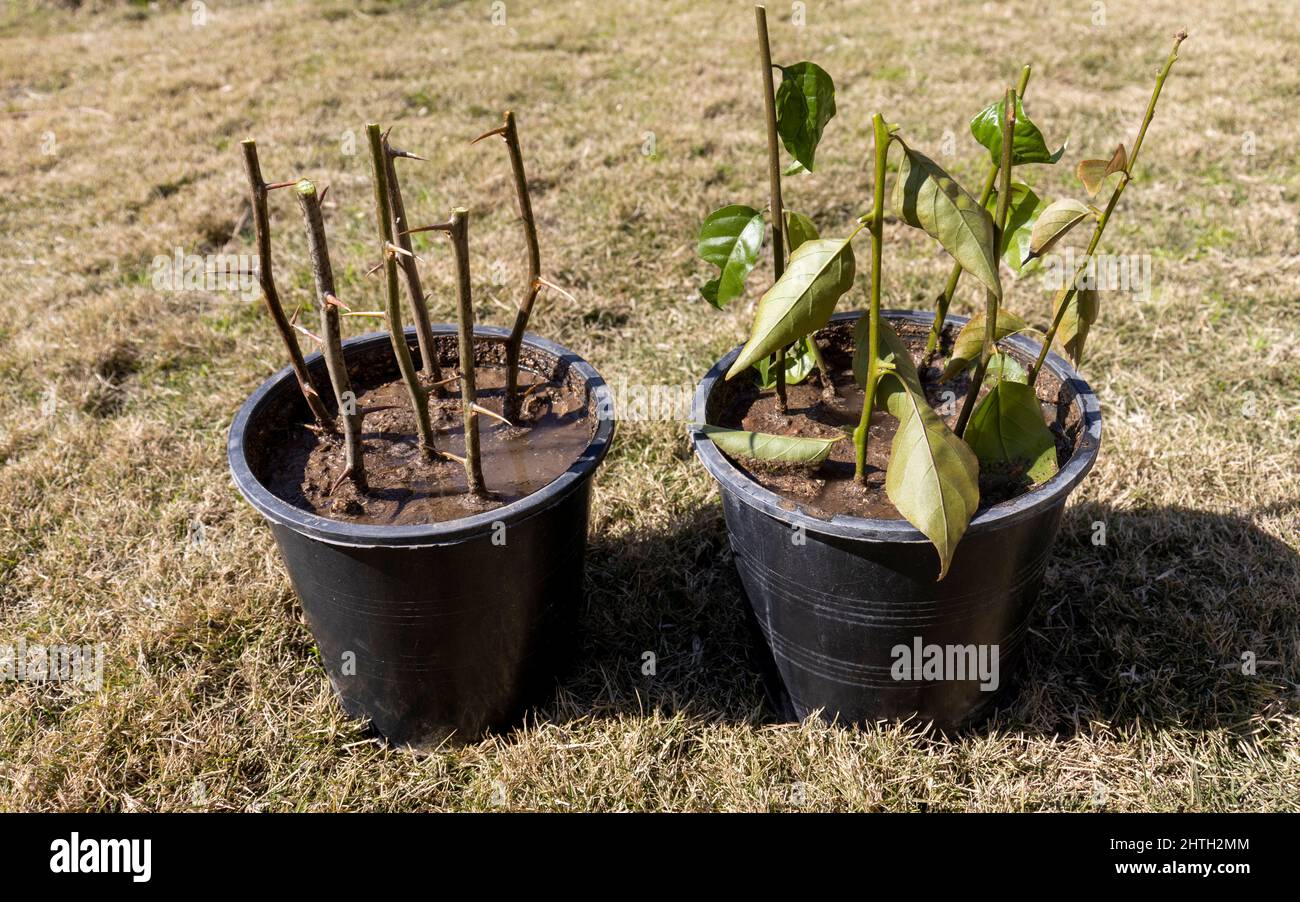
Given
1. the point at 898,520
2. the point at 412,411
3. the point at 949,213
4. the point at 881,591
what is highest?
the point at 949,213

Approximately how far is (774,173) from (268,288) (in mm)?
918

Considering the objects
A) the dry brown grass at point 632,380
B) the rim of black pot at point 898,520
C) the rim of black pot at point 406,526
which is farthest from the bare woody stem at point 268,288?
the rim of black pot at point 898,520

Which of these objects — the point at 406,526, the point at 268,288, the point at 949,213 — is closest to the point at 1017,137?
the point at 949,213

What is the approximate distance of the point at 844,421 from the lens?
189 cm

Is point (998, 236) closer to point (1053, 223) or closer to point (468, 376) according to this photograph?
point (1053, 223)

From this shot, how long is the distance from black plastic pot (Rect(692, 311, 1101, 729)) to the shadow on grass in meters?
0.17

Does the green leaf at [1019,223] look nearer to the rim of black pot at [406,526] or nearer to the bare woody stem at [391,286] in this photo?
the rim of black pot at [406,526]

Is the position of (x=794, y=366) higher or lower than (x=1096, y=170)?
lower

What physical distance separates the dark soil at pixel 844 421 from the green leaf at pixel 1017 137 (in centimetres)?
47

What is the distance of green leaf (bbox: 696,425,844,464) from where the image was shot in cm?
164

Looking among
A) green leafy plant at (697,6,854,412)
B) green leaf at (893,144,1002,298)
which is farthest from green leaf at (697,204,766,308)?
green leaf at (893,144,1002,298)

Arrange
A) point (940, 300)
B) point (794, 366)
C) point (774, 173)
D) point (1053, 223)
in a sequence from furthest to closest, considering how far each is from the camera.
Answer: point (794, 366) → point (940, 300) → point (774, 173) → point (1053, 223)

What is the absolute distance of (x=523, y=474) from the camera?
1796 mm

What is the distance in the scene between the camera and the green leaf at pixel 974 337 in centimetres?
168
